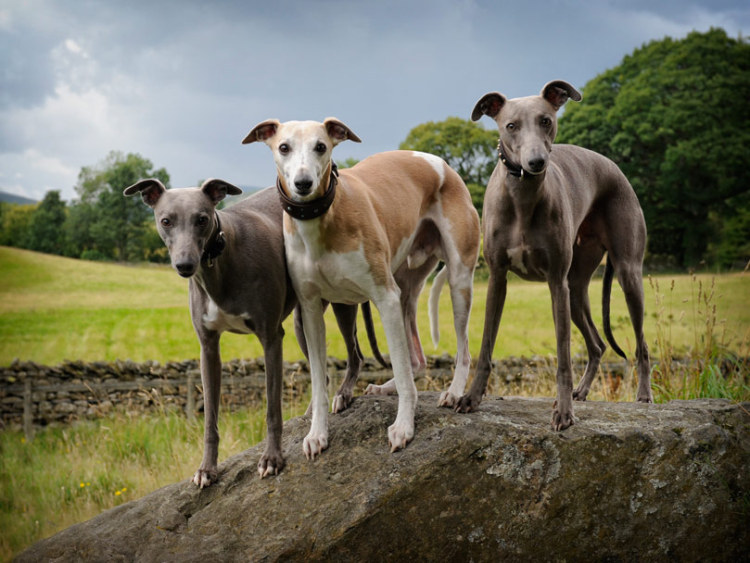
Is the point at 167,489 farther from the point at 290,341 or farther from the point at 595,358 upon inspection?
the point at 290,341

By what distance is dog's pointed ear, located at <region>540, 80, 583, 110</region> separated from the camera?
423 centimetres

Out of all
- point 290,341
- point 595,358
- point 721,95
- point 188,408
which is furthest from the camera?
point 721,95

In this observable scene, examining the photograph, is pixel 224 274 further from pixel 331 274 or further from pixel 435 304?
pixel 435 304

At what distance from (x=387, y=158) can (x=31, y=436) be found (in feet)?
38.8

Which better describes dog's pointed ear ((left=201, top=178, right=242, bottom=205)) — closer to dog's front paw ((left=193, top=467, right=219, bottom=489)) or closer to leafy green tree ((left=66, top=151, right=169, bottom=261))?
dog's front paw ((left=193, top=467, right=219, bottom=489))

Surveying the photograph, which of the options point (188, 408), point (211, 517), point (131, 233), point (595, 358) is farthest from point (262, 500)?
point (131, 233)

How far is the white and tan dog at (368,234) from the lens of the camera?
3.96m

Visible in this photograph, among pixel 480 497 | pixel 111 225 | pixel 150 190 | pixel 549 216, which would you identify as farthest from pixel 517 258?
pixel 111 225

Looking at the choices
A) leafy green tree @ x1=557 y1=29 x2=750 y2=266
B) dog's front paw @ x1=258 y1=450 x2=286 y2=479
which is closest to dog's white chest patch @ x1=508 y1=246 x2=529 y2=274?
dog's front paw @ x1=258 y1=450 x2=286 y2=479

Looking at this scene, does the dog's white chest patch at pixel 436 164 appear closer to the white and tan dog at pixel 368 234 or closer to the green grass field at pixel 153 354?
the white and tan dog at pixel 368 234

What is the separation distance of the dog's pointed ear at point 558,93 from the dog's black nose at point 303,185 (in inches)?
67.1

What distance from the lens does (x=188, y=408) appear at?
13016 mm

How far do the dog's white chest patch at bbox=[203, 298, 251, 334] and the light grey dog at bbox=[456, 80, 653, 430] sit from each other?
1641 millimetres

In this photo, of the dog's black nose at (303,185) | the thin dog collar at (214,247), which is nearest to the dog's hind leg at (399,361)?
the dog's black nose at (303,185)
